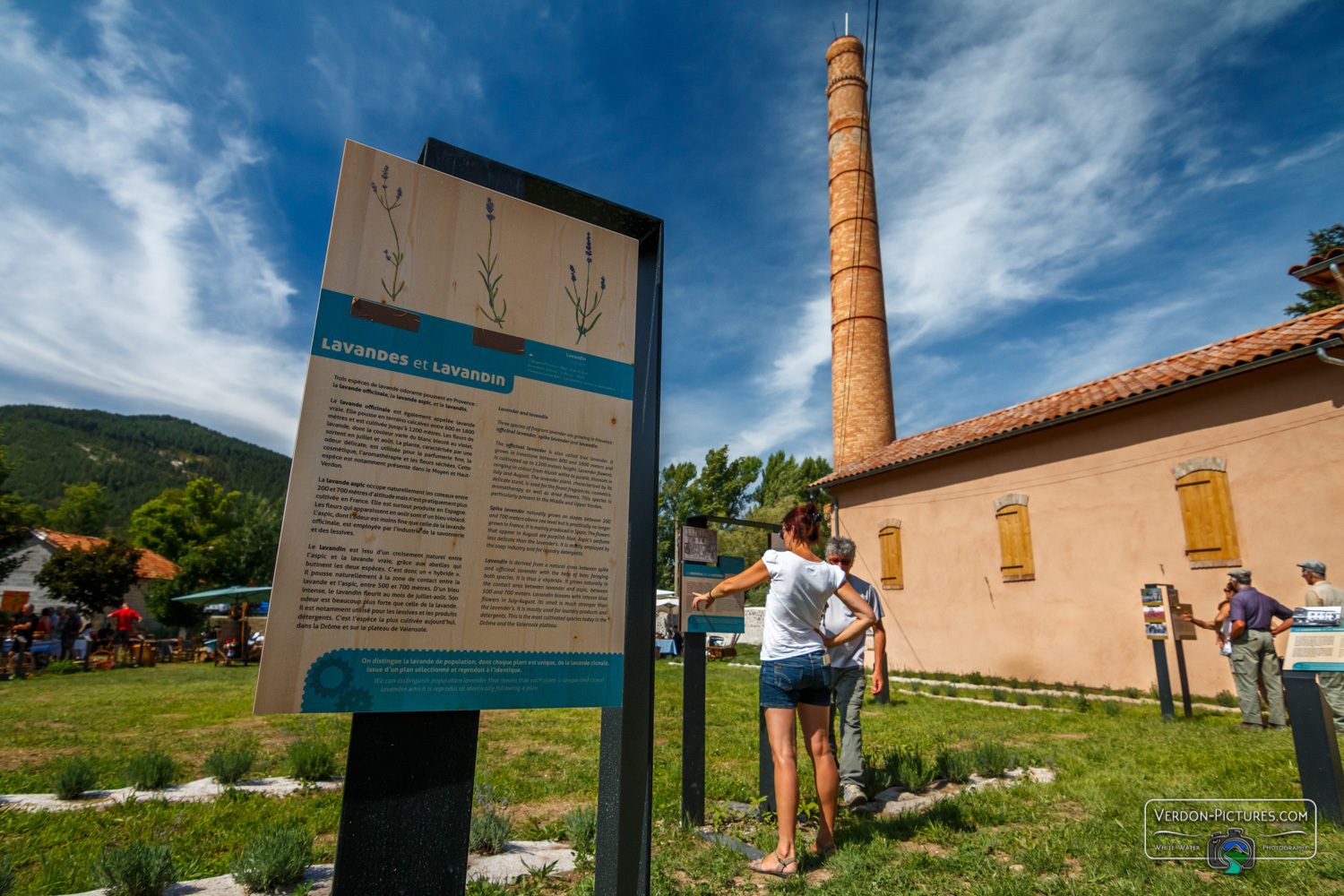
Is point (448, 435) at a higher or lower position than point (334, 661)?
higher

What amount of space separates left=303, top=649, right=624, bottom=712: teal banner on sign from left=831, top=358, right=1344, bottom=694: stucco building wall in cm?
1181

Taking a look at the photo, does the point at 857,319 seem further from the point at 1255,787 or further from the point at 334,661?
the point at 334,661

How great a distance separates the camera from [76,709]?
8250 millimetres

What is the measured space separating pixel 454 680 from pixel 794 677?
2.16 metres

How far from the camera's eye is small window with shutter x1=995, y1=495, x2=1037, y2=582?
13156 mm

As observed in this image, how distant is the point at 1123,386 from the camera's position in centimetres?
1239

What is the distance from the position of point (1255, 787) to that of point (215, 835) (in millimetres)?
6499

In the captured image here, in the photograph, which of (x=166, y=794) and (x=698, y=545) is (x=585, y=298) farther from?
(x=166, y=794)

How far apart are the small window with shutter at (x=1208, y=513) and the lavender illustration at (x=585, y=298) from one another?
12.1 m

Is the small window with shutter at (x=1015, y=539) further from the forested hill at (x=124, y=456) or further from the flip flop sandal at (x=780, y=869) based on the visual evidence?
the forested hill at (x=124, y=456)

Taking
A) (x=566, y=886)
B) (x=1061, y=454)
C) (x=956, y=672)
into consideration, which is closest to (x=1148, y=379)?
(x=1061, y=454)

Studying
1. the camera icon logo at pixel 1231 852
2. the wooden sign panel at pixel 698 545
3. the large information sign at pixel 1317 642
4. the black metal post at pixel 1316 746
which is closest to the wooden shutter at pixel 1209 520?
the large information sign at pixel 1317 642

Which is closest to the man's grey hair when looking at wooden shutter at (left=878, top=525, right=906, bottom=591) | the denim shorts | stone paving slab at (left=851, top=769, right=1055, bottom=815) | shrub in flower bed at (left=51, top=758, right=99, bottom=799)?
the denim shorts

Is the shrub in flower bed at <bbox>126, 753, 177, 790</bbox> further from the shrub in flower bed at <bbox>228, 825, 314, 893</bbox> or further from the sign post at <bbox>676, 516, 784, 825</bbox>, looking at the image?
the sign post at <bbox>676, 516, 784, 825</bbox>
